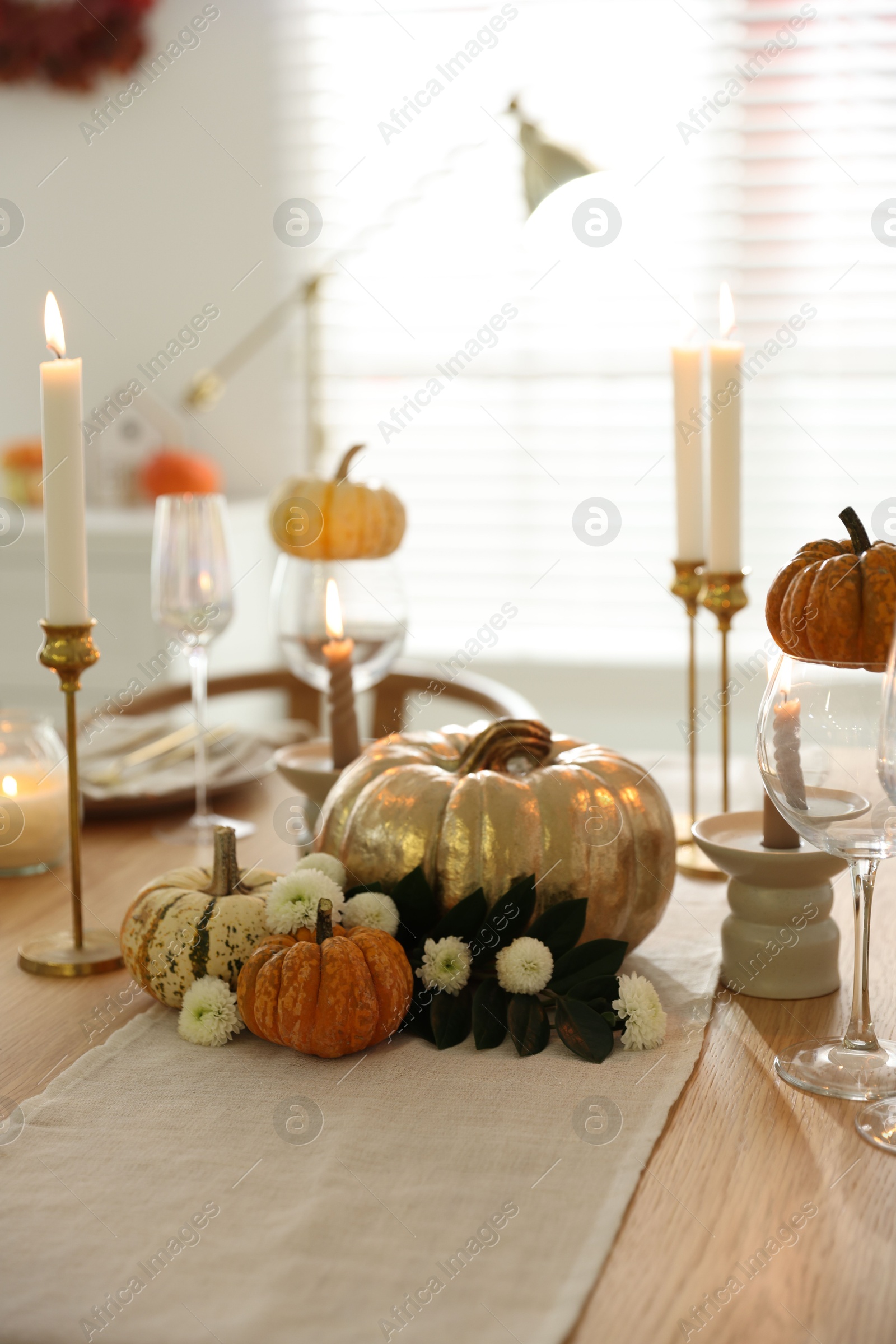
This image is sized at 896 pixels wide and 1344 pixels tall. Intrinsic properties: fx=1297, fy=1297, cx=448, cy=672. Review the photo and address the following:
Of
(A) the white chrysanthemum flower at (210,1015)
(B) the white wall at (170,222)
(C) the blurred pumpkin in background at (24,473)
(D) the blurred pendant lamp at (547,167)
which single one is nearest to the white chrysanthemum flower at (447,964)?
(A) the white chrysanthemum flower at (210,1015)

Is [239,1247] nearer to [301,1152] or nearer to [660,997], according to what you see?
[301,1152]

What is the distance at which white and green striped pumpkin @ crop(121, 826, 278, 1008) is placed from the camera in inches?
30.9

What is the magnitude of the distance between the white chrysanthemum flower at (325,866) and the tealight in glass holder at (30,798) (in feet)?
1.17


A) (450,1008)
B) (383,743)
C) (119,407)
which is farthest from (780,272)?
(450,1008)

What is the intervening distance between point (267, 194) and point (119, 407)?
0.61 metres

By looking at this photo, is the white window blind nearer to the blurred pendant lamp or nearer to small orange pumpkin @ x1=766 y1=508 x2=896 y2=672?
the blurred pendant lamp

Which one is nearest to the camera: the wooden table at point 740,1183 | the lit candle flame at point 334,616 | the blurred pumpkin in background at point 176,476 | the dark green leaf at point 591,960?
the wooden table at point 740,1183

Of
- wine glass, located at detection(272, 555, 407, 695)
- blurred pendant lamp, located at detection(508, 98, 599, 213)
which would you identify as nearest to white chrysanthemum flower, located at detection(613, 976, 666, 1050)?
wine glass, located at detection(272, 555, 407, 695)

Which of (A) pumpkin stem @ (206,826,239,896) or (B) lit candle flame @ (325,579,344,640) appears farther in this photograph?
(B) lit candle flame @ (325,579,344,640)

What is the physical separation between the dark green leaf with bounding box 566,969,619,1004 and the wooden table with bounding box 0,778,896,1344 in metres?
0.06

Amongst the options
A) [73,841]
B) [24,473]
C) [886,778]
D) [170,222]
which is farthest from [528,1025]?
[170,222]

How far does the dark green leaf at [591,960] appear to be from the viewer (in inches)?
30.6

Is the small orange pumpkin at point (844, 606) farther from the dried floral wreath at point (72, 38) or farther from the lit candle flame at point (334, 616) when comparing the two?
the dried floral wreath at point (72, 38)

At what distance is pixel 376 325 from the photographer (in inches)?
120
